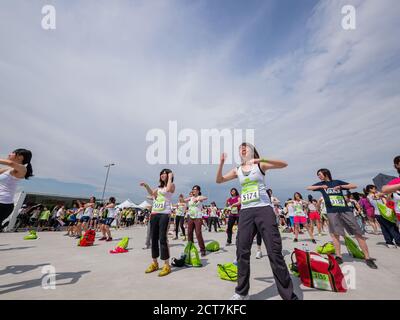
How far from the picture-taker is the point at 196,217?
6219mm

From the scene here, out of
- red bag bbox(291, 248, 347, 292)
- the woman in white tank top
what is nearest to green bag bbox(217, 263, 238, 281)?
red bag bbox(291, 248, 347, 292)

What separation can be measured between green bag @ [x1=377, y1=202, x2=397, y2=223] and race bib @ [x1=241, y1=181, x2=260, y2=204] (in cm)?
693

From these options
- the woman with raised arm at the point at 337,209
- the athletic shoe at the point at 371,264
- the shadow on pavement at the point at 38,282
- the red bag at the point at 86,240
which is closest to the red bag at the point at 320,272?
the athletic shoe at the point at 371,264

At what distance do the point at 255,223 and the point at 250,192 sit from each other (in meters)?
0.46

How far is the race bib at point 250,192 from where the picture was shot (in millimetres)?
2866

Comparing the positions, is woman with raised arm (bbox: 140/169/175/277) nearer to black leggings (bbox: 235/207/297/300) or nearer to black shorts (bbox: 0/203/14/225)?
black leggings (bbox: 235/207/297/300)

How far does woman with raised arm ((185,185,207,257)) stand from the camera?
19.2 ft

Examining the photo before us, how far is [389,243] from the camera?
6828 millimetres

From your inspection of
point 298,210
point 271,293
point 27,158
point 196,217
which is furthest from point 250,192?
point 298,210

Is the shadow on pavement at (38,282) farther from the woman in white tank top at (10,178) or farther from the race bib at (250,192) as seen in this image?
the race bib at (250,192)

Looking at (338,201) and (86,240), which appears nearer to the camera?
(338,201)

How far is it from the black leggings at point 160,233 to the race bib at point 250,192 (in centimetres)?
201

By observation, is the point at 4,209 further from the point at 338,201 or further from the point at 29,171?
the point at 338,201
